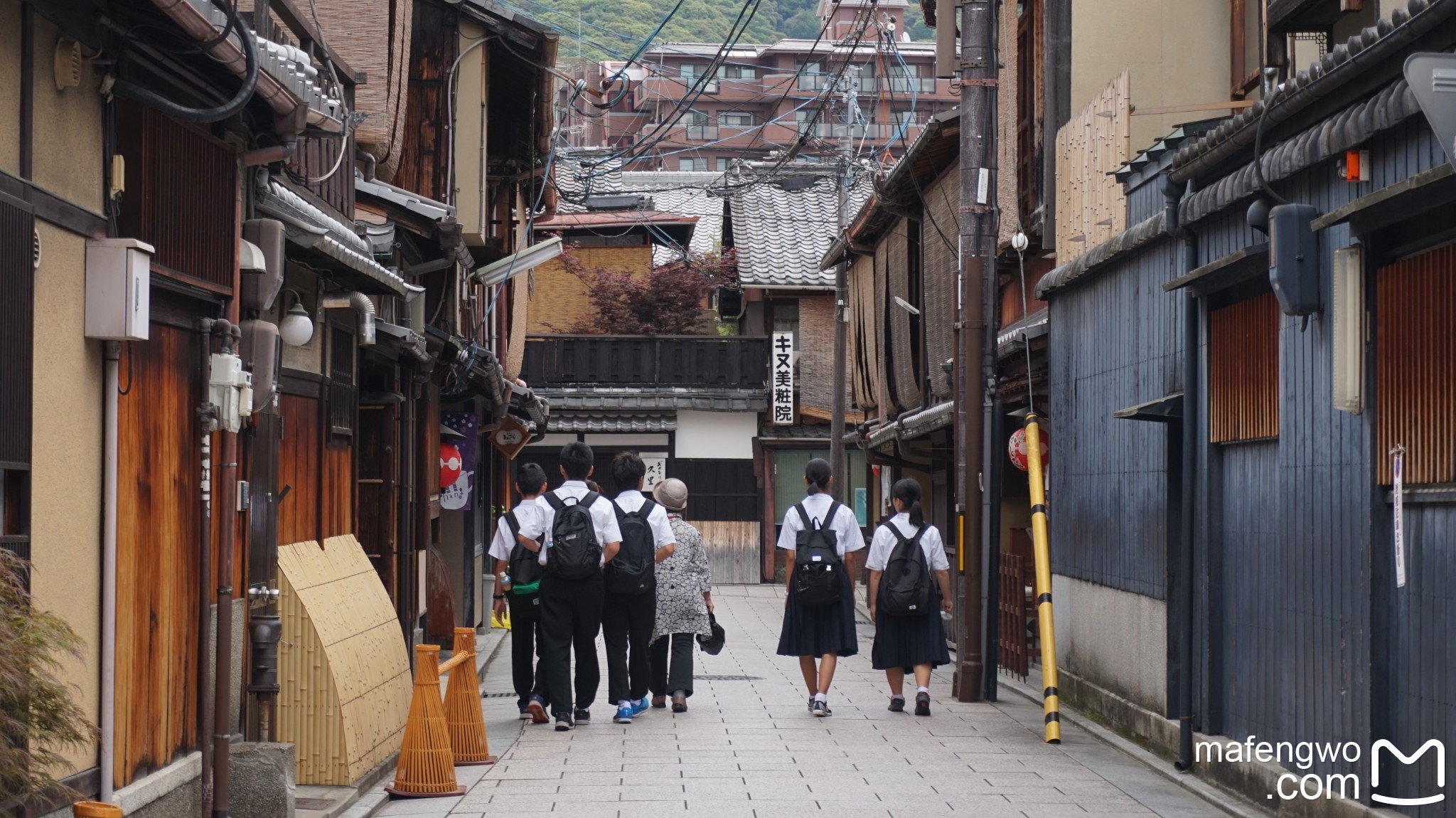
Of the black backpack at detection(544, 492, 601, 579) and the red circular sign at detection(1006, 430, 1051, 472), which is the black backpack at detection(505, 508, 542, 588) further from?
the red circular sign at detection(1006, 430, 1051, 472)

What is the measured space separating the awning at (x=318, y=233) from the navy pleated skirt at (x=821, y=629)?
490 centimetres

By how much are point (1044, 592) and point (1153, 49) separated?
5960mm

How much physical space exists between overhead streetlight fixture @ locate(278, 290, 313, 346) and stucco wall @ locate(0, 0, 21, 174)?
4.35 meters

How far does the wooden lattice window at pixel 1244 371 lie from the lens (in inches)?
391

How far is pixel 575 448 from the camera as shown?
13.7 meters

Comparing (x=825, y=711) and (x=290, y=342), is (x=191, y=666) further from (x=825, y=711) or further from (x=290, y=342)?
Result: (x=825, y=711)

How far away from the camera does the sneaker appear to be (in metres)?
13.7

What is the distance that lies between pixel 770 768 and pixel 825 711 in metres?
2.93

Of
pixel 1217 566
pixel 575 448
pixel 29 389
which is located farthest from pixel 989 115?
pixel 29 389

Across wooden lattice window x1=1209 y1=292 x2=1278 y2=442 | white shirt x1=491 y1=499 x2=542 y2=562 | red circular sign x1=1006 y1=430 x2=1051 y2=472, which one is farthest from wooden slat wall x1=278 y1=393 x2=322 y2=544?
red circular sign x1=1006 y1=430 x2=1051 y2=472

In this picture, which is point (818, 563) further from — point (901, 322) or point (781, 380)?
point (781, 380)

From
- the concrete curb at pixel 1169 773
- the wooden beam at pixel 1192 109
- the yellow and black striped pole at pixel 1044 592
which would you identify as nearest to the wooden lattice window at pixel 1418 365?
the concrete curb at pixel 1169 773

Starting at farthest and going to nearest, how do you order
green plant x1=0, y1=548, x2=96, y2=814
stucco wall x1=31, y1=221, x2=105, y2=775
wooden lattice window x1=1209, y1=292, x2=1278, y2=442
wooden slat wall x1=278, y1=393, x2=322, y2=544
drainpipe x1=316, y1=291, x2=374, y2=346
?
drainpipe x1=316, y1=291, x2=374, y2=346 → wooden slat wall x1=278, y1=393, x2=322, y2=544 → wooden lattice window x1=1209, y1=292, x2=1278, y2=442 → stucco wall x1=31, y1=221, x2=105, y2=775 → green plant x1=0, y1=548, x2=96, y2=814

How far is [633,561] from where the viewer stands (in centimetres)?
1370
